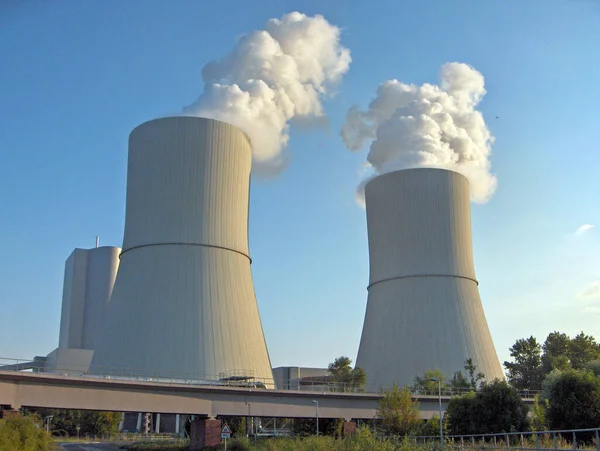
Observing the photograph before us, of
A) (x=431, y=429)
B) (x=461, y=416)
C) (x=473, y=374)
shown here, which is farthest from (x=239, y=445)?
(x=473, y=374)

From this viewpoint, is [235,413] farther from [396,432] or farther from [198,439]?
[396,432]

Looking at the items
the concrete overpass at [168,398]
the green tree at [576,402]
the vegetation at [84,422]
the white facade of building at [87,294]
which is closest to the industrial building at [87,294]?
the white facade of building at [87,294]

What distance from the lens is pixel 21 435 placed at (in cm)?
2147

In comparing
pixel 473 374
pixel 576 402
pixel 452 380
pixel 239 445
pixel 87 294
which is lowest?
pixel 239 445

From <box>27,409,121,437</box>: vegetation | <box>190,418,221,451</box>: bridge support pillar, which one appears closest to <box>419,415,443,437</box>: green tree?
<box>190,418,221,451</box>: bridge support pillar

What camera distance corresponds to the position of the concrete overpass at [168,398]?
23.5m

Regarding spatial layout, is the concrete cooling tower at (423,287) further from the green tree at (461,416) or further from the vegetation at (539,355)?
the vegetation at (539,355)

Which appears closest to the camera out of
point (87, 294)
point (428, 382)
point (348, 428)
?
point (348, 428)

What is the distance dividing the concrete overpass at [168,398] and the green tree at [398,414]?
1.77 m

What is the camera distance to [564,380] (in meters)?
24.9

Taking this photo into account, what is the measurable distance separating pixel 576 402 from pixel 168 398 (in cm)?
1461

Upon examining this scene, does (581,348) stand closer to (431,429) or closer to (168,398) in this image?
(431,429)

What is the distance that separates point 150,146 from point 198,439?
12466mm

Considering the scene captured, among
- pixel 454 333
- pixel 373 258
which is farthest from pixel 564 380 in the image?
pixel 373 258
